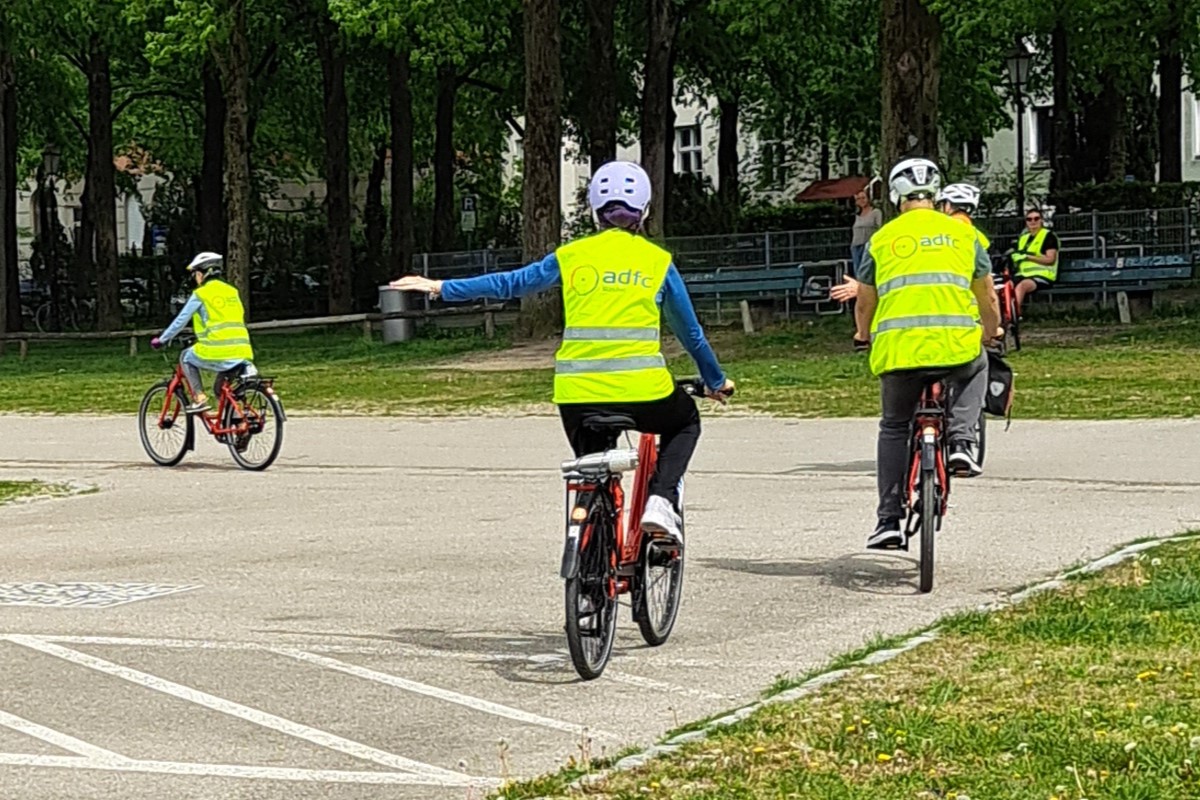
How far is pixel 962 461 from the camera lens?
10781 millimetres

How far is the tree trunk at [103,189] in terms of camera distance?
4481 centimetres

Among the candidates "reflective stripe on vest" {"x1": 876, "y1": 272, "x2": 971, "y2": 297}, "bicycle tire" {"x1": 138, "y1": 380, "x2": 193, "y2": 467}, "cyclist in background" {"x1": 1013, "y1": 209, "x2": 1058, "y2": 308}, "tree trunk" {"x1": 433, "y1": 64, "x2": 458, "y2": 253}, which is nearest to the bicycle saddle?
"reflective stripe on vest" {"x1": 876, "y1": 272, "x2": 971, "y2": 297}

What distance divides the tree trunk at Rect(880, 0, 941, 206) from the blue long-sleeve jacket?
2194cm

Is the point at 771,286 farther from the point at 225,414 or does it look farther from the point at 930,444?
the point at 930,444

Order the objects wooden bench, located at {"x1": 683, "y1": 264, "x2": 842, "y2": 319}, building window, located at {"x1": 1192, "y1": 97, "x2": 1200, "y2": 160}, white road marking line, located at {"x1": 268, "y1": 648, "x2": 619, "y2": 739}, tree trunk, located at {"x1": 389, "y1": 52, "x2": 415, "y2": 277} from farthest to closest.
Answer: building window, located at {"x1": 1192, "y1": 97, "x2": 1200, "y2": 160} → tree trunk, located at {"x1": 389, "y1": 52, "x2": 415, "y2": 277} → wooden bench, located at {"x1": 683, "y1": 264, "x2": 842, "y2": 319} → white road marking line, located at {"x1": 268, "y1": 648, "x2": 619, "y2": 739}

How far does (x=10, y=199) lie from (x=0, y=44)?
515 cm

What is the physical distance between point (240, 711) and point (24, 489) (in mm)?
9982

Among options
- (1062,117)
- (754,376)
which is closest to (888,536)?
(754,376)

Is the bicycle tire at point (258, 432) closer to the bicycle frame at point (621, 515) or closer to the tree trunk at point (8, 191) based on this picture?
the bicycle frame at point (621, 515)

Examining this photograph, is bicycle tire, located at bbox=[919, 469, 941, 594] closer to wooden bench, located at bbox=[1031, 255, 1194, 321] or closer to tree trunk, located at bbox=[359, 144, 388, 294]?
wooden bench, located at bbox=[1031, 255, 1194, 321]

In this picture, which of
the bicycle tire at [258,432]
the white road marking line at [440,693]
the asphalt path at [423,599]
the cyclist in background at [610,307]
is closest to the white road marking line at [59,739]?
the asphalt path at [423,599]

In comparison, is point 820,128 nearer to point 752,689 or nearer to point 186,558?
point 186,558

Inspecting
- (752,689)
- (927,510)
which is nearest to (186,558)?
(927,510)

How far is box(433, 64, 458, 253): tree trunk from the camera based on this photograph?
152 feet
